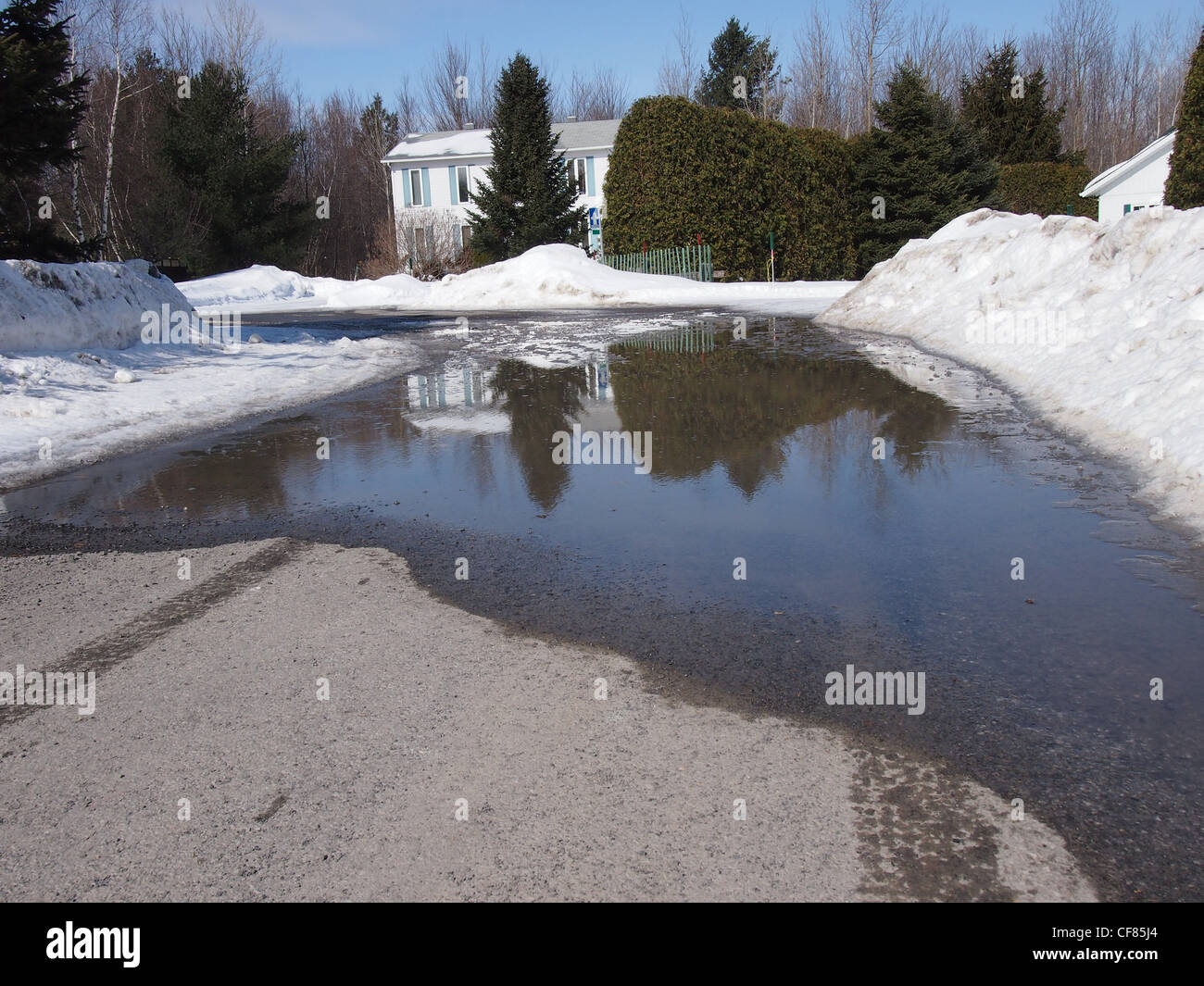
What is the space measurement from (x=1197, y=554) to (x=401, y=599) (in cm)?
444

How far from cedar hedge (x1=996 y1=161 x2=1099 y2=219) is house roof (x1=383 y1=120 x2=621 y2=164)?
25.1 metres

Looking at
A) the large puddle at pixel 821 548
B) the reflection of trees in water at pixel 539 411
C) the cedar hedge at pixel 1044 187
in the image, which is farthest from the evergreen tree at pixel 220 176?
the large puddle at pixel 821 548

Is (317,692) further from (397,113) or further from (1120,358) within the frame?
(397,113)

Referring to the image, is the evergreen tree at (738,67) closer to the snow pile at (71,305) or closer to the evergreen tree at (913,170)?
the evergreen tree at (913,170)

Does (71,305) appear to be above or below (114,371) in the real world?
above

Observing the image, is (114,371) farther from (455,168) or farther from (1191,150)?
(455,168)

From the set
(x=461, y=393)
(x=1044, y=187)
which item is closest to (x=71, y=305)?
(x=461, y=393)

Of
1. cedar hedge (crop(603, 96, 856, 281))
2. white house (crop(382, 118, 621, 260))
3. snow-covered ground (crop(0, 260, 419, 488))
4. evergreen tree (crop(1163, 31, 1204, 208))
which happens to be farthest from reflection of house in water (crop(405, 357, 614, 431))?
white house (crop(382, 118, 621, 260))

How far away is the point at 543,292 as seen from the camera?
96.9ft

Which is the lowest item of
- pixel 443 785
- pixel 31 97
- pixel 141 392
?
pixel 443 785

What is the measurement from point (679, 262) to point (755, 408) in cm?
2194

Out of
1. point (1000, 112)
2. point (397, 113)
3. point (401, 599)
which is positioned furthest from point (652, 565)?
point (397, 113)

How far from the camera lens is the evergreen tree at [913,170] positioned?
33.4 meters

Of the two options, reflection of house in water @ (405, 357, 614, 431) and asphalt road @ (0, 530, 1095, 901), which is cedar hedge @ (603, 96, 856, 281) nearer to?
reflection of house in water @ (405, 357, 614, 431)
